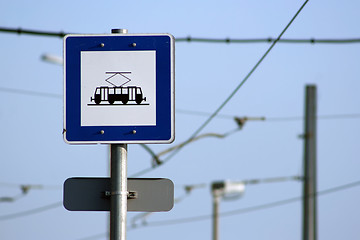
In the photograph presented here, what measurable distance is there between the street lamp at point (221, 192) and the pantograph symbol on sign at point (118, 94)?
988 inches

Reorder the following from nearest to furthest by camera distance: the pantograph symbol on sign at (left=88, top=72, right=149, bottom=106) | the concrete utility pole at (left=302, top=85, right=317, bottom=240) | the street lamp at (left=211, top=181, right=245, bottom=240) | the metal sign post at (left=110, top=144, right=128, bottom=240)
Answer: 1. the metal sign post at (left=110, top=144, right=128, bottom=240)
2. the pantograph symbol on sign at (left=88, top=72, right=149, bottom=106)
3. the concrete utility pole at (left=302, top=85, right=317, bottom=240)
4. the street lamp at (left=211, top=181, right=245, bottom=240)

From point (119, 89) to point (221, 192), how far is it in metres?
26.5

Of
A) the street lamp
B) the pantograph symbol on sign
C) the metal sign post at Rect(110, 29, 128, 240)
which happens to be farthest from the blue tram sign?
the street lamp

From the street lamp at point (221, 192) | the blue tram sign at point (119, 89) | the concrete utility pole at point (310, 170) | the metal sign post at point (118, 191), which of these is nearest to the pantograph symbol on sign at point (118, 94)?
the blue tram sign at point (119, 89)

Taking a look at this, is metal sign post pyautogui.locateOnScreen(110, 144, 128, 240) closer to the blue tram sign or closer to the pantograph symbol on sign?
the blue tram sign

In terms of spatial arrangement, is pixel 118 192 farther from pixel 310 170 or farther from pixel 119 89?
pixel 310 170

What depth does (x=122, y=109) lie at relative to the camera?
6.30m

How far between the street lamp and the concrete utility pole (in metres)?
10.2

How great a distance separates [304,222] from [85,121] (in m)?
14.2

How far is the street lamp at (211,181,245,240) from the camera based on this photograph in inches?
1267

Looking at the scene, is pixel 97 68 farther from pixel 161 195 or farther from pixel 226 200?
pixel 226 200

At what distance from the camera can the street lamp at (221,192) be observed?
3219 centimetres

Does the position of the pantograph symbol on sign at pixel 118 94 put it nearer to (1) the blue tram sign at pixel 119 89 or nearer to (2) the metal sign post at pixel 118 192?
(1) the blue tram sign at pixel 119 89

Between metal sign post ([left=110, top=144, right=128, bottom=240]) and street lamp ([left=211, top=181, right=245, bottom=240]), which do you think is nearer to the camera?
metal sign post ([left=110, top=144, right=128, bottom=240])
